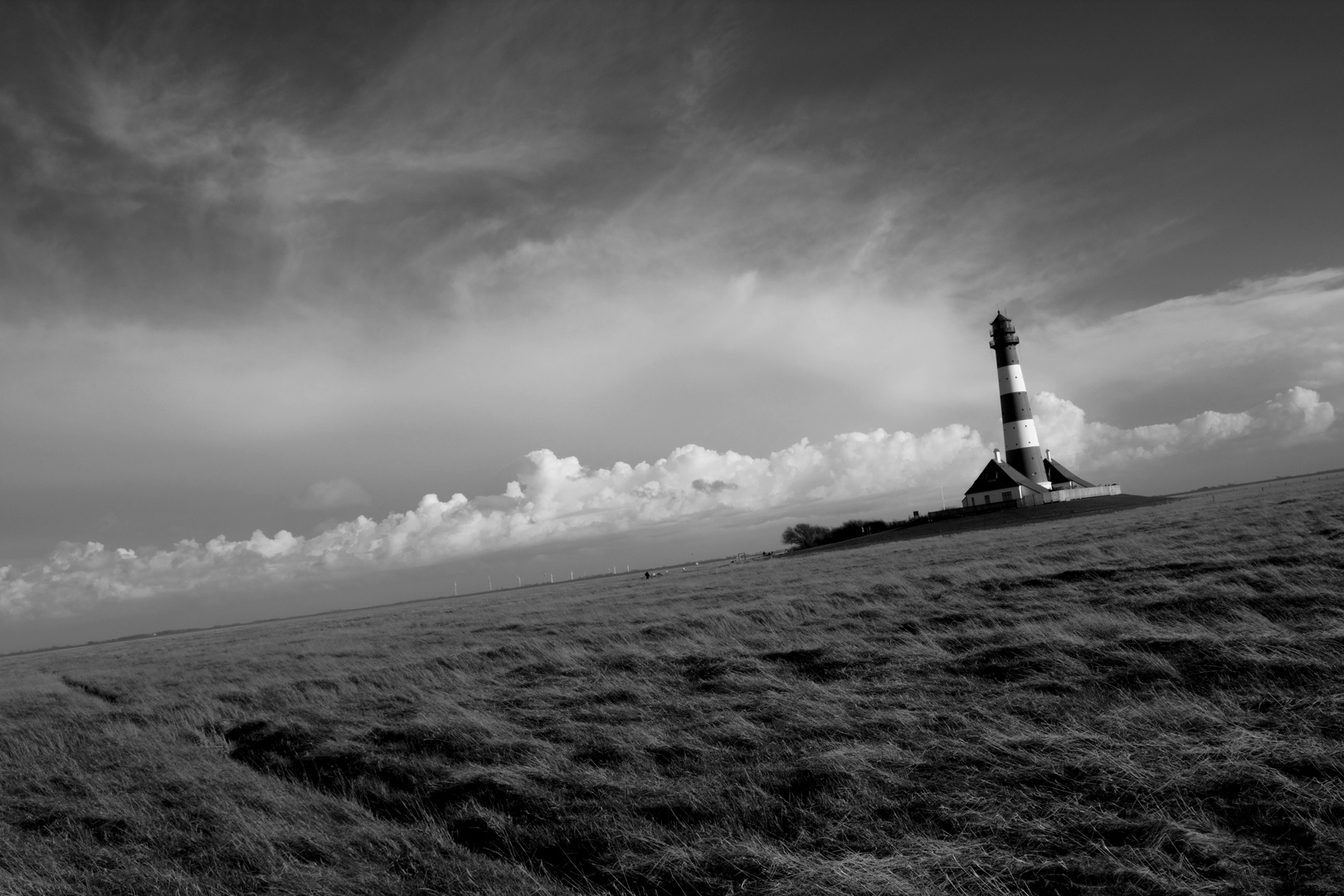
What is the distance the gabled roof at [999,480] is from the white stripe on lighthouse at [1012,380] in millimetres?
6708

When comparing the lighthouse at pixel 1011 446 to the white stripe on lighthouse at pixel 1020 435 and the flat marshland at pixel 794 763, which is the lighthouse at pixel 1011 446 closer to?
the white stripe on lighthouse at pixel 1020 435

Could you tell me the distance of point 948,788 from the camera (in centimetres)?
784

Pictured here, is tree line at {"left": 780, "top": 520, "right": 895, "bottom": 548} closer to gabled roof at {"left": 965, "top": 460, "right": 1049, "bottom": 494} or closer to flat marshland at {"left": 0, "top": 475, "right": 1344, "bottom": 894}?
gabled roof at {"left": 965, "top": 460, "right": 1049, "bottom": 494}

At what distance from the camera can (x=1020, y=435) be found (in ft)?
242

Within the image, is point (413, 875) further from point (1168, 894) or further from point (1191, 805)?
point (1191, 805)

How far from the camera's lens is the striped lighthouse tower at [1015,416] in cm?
7338

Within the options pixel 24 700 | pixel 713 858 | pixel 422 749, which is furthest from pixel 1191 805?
pixel 24 700

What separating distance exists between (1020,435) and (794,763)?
7170 cm

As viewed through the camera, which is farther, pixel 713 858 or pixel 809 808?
pixel 809 808

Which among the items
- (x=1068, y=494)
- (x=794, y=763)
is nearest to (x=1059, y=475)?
(x=1068, y=494)

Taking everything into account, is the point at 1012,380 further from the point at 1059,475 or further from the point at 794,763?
the point at 794,763

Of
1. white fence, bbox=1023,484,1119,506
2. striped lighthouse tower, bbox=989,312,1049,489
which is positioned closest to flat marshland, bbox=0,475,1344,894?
white fence, bbox=1023,484,1119,506

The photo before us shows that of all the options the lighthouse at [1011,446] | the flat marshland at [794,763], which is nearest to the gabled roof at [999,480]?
the lighthouse at [1011,446]

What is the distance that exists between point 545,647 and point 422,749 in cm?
870
